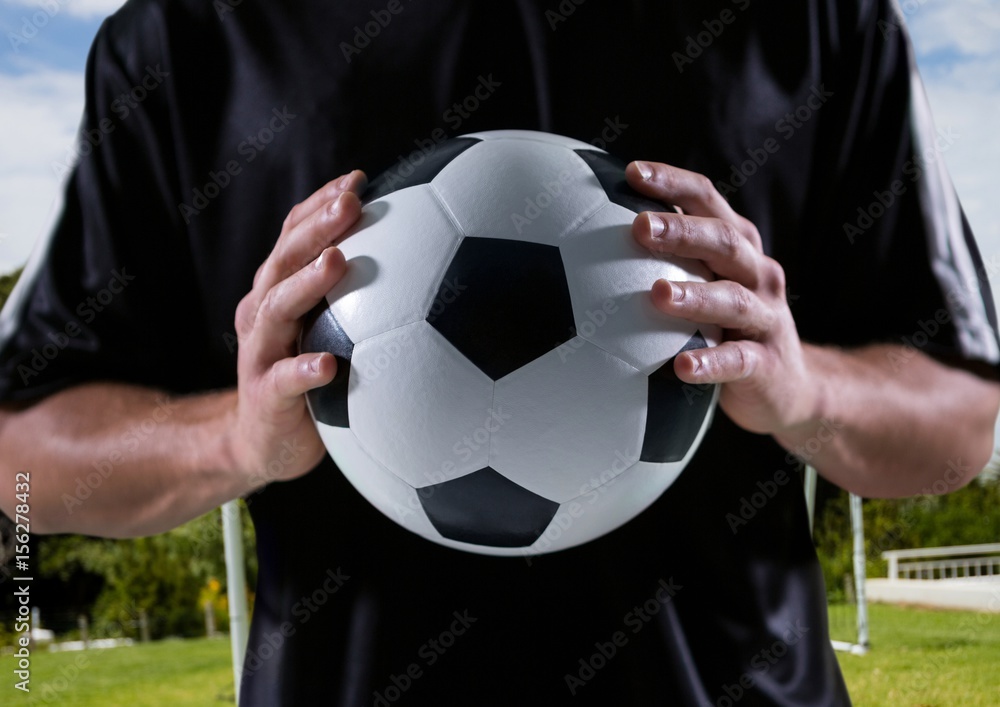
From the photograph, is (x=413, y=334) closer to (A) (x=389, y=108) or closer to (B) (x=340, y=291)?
(B) (x=340, y=291)

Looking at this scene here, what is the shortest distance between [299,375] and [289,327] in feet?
0.23

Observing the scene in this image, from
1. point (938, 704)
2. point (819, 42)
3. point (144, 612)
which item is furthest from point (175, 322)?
point (144, 612)

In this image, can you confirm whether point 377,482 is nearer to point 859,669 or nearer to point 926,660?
point 859,669

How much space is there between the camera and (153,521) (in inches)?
47.8

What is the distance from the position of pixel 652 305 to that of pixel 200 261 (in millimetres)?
691

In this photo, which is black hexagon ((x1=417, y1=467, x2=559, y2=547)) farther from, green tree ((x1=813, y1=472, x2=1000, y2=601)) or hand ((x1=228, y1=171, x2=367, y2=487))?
green tree ((x1=813, y1=472, x2=1000, y2=601))

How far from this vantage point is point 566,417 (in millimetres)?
807

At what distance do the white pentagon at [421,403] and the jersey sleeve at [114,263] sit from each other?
Answer: 0.49m

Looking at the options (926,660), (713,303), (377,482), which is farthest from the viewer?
(926,660)

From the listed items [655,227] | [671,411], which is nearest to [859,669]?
[671,411]

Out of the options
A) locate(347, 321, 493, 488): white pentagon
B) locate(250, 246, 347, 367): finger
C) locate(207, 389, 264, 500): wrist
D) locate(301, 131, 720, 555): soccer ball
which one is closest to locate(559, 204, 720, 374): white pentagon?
locate(301, 131, 720, 555): soccer ball

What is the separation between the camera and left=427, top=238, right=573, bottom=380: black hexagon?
795 millimetres

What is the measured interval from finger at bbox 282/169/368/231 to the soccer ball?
3 cm

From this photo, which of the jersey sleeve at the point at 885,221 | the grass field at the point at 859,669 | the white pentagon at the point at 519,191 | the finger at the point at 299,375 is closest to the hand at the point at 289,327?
the finger at the point at 299,375
